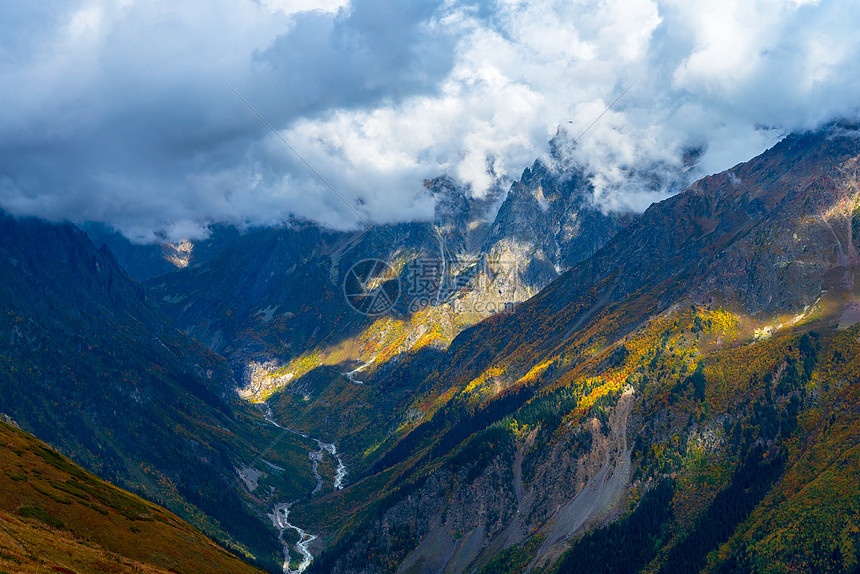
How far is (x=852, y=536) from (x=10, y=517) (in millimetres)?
231241

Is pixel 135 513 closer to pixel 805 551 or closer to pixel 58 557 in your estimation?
pixel 58 557

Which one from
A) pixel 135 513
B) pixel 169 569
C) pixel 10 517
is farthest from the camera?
pixel 135 513

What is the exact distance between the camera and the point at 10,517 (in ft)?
302

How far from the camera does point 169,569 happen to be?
365ft

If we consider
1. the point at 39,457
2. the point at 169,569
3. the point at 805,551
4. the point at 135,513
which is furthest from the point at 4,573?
the point at 805,551

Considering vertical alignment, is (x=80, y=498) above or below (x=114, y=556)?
above

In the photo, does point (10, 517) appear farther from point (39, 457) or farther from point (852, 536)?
point (852, 536)

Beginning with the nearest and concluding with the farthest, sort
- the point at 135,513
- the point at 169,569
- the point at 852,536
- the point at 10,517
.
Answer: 1. the point at 10,517
2. the point at 169,569
3. the point at 135,513
4. the point at 852,536

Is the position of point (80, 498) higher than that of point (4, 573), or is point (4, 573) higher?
point (80, 498)

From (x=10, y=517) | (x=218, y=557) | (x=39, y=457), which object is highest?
(x=39, y=457)

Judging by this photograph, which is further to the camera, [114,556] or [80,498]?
[80,498]

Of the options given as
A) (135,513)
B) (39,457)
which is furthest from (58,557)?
(39,457)

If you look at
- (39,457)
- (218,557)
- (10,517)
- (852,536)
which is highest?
(39,457)

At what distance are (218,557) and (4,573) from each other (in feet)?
295
